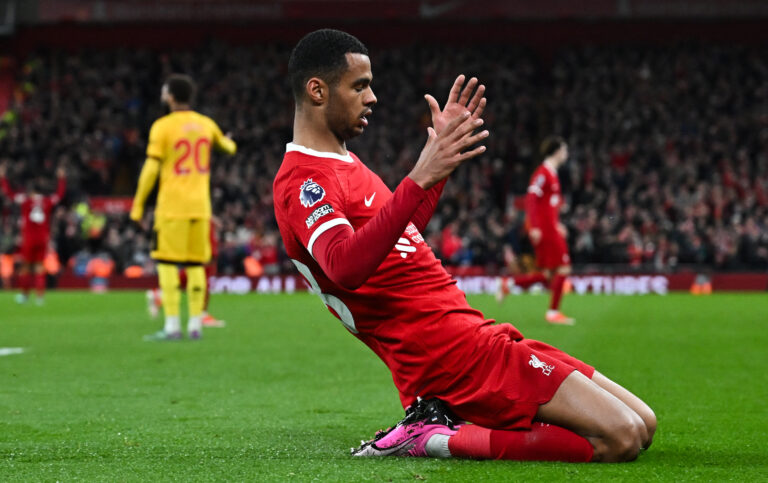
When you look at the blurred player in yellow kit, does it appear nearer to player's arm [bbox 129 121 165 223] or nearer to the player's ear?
player's arm [bbox 129 121 165 223]

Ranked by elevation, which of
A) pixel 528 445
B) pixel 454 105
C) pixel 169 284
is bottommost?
pixel 169 284

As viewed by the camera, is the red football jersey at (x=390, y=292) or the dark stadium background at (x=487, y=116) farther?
the dark stadium background at (x=487, y=116)

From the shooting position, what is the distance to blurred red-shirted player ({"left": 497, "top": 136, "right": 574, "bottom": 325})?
41.0 feet

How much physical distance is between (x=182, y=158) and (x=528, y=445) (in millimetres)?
6348

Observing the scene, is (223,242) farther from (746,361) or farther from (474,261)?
(746,361)

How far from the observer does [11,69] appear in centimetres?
3203

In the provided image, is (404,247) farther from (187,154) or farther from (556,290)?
(556,290)

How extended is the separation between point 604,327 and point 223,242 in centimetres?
1401

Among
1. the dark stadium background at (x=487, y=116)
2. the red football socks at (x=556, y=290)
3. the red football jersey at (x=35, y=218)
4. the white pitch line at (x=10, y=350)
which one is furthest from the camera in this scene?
the dark stadium background at (x=487, y=116)

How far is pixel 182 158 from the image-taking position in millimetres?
9453

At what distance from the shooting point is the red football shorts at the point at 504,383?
12.3 ft

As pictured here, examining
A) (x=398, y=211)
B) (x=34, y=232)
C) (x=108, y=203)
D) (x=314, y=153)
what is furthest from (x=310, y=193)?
(x=108, y=203)

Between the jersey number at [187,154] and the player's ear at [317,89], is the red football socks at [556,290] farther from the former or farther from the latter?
the player's ear at [317,89]

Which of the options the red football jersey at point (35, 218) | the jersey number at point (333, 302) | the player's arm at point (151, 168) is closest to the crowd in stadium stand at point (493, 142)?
the red football jersey at point (35, 218)
